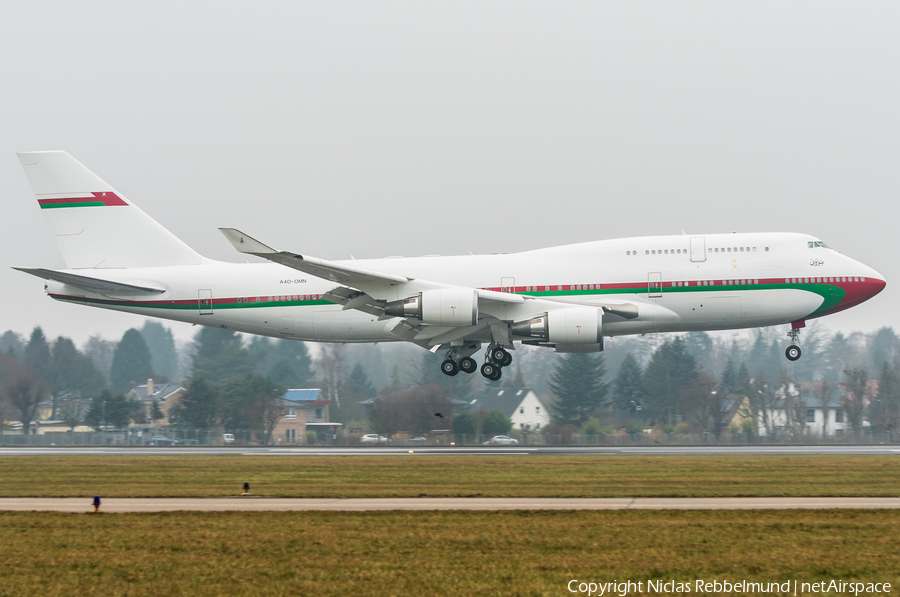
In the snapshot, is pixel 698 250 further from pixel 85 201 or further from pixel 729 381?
pixel 729 381

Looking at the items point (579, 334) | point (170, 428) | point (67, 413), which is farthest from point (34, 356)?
point (579, 334)

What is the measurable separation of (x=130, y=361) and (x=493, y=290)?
88980 mm

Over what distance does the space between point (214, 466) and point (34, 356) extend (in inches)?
2388

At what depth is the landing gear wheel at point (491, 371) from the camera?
38188 mm

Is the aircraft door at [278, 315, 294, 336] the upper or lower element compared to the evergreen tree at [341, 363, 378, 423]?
upper

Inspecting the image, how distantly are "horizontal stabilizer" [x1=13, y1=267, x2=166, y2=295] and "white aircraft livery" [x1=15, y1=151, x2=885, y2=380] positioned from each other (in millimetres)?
78

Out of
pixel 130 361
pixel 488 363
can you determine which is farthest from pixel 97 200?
pixel 130 361

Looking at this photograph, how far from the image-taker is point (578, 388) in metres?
76.6

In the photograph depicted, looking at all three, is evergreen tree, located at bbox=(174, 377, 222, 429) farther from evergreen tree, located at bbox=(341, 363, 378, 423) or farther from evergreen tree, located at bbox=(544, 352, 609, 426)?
evergreen tree, located at bbox=(544, 352, 609, 426)

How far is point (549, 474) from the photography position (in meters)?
28.2

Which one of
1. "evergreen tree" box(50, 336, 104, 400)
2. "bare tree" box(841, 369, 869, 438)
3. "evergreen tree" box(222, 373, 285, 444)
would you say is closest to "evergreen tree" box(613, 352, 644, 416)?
"bare tree" box(841, 369, 869, 438)

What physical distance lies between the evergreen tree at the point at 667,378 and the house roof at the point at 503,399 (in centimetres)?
1295

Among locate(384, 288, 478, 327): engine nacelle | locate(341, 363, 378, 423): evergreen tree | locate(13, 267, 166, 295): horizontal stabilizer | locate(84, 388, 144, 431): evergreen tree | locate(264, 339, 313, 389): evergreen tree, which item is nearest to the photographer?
locate(384, 288, 478, 327): engine nacelle

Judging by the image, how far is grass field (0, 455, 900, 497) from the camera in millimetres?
24031
